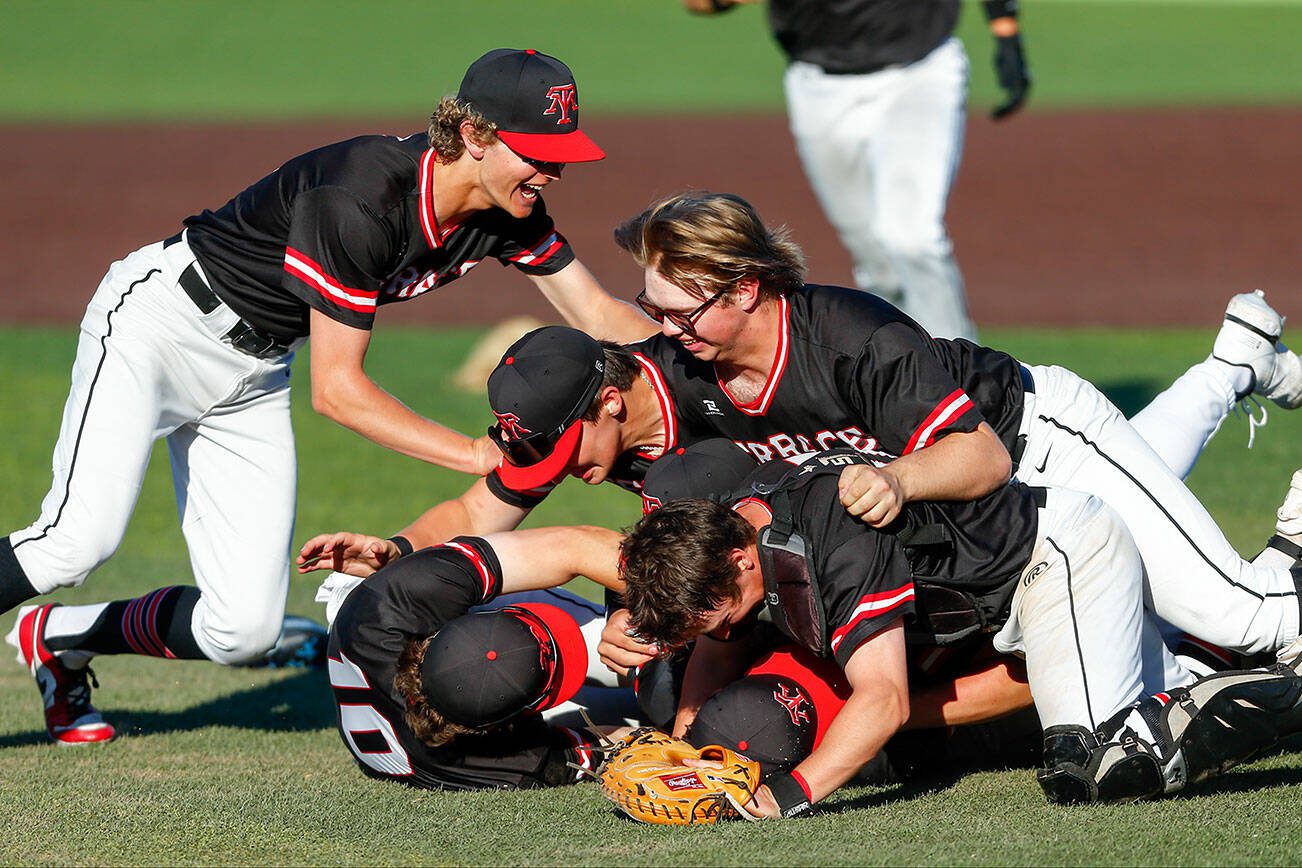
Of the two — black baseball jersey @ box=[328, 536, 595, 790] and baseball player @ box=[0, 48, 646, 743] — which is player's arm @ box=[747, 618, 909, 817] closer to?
black baseball jersey @ box=[328, 536, 595, 790]

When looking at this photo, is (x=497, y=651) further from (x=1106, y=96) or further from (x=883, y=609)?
(x=1106, y=96)

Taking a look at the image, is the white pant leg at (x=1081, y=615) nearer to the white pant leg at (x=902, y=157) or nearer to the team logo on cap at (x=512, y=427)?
the team logo on cap at (x=512, y=427)

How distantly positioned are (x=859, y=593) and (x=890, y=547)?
190 millimetres

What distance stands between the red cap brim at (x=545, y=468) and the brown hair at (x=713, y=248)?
0.59 meters

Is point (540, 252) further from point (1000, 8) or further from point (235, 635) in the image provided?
point (1000, 8)

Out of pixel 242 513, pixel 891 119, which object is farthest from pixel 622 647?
pixel 891 119

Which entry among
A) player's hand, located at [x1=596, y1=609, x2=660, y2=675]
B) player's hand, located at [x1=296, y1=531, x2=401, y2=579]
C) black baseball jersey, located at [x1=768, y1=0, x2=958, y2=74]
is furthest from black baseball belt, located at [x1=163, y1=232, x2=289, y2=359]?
black baseball jersey, located at [x1=768, y1=0, x2=958, y2=74]

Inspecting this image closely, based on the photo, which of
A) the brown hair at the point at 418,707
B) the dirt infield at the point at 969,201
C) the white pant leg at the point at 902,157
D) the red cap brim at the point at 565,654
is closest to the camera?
the brown hair at the point at 418,707

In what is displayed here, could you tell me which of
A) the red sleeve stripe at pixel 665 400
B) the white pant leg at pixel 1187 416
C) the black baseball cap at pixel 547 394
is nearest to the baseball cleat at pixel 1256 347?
the white pant leg at pixel 1187 416

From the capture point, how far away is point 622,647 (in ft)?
14.8

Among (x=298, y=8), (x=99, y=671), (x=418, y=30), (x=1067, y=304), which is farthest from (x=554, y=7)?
(x=99, y=671)

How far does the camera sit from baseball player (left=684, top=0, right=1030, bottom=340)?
8.79 meters

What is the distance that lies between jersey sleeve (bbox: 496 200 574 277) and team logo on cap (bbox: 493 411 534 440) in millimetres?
1098

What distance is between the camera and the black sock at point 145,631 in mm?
5543
